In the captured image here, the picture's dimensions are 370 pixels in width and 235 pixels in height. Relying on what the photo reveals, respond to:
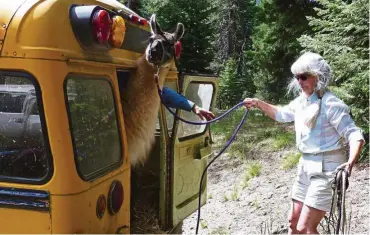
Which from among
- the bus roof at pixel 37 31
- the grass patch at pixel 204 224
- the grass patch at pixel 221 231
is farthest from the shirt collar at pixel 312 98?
the grass patch at pixel 204 224

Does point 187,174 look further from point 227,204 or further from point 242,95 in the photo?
point 242,95

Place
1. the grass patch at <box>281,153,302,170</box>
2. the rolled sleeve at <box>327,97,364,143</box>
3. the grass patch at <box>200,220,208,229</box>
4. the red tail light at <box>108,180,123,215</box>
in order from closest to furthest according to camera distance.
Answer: the red tail light at <box>108,180,123,215</box> < the rolled sleeve at <box>327,97,364,143</box> < the grass patch at <box>200,220,208,229</box> < the grass patch at <box>281,153,302,170</box>

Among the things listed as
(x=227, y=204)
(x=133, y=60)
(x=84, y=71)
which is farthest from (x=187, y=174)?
(x=227, y=204)

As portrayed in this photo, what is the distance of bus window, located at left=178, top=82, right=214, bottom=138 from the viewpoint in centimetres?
491

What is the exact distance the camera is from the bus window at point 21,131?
8.82 feet

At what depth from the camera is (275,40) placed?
14.1 m

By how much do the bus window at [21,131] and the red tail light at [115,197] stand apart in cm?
60

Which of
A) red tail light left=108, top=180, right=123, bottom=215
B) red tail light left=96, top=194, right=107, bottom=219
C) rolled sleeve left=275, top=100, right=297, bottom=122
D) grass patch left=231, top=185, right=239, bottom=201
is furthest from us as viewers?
grass patch left=231, top=185, right=239, bottom=201

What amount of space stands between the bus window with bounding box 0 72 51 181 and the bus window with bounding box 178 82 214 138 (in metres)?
2.17

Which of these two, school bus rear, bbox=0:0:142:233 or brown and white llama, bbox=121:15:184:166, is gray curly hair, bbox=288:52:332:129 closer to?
brown and white llama, bbox=121:15:184:166

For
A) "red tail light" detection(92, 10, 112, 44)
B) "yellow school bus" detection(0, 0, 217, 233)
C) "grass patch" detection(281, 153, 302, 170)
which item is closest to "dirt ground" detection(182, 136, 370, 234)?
"grass patch" detection(281, 153, 302, 170)

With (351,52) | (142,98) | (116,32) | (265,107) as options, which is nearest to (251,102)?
(265,107)

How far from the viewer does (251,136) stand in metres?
11.4

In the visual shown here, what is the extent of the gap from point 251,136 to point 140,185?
6.79 m
